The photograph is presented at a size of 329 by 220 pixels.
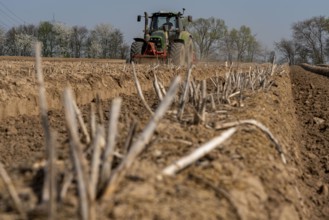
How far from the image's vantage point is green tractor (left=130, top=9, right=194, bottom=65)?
14.9m

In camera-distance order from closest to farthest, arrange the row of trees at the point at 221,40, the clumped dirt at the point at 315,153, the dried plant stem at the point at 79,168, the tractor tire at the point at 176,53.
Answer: the dried plant stem at the point at 79,168 → the clumped dirt at the point at 315,153 → the tractor tire at the point at 176,53 → the row of trees at the point at 221,40

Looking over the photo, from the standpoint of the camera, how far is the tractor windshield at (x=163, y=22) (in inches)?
642

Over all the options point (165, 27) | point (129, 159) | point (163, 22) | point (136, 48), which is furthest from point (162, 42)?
point (129, 159)

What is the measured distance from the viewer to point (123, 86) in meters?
8.89

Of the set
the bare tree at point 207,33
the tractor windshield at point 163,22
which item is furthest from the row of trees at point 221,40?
the tractor windshield at point 163,22

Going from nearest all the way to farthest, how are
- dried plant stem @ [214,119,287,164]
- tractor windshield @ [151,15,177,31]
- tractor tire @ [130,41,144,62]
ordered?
dried plant stem @ [214,119,287,164] → tractor tire @ [130,41,144,62] → tractor windshield @ [151,15,177,31]

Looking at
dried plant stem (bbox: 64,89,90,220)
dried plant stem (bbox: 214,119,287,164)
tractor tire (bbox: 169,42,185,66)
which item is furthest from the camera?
tractor tire (bbox: 169,42,185,66)

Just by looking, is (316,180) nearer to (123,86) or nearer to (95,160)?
(95,160)

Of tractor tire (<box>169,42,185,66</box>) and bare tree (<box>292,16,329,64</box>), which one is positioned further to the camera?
bare tree (<box>292,16,329,64</box>)

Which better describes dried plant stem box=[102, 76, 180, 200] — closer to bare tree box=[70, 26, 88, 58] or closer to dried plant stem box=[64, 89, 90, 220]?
dried plant stem box=[64, 89, 90, 220]

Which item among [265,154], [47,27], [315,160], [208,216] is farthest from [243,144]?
[47,27]

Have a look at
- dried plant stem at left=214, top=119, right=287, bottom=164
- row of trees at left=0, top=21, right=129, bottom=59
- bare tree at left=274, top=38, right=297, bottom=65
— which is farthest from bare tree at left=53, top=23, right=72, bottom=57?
dried plant stem at left=214, top=119, right=287, bottom=164

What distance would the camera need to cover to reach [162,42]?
15.4 m

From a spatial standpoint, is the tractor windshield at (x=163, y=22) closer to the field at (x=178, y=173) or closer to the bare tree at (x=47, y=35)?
the field at (x=178, y=173)
